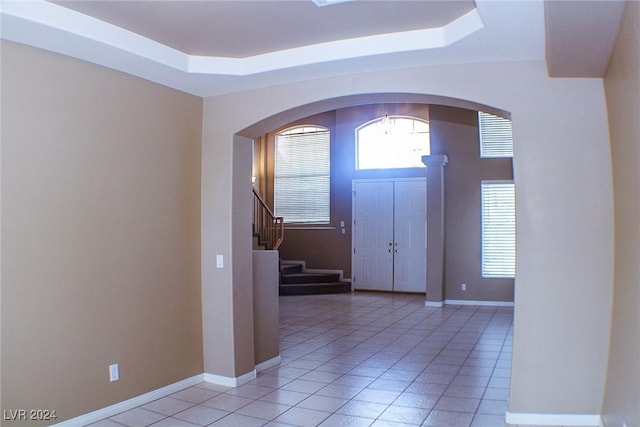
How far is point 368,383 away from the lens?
425 cm

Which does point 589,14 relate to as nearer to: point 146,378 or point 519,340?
point 519,340

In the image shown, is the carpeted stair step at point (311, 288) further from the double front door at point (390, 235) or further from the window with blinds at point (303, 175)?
the window with blinds at point (303, 175)

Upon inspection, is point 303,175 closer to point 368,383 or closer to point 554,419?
point 368,383

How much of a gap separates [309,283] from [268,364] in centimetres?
516

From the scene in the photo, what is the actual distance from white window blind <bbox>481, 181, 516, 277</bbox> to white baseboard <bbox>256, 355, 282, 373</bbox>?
477 centimetres

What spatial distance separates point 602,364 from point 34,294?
3.58 meters

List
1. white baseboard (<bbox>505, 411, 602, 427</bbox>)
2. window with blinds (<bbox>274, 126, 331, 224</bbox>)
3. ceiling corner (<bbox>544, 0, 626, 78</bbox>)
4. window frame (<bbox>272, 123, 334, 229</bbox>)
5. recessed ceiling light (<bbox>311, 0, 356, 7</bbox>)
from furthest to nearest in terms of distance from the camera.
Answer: window with blinds (<bbox>274, 126, 331, 224</bbox>), window frame (<bbox>272, 123, 334, 229</bbox>), white baseboard (<bbox>505, 411, 602, 427</bbox>), recessed ceiling light (<bbox>311, 0, 356, 7</bbox>), ceiling corner (<bbox>544, 0, 626, 78</bbox>)

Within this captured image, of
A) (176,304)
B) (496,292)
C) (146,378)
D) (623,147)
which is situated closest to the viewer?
(623,147)

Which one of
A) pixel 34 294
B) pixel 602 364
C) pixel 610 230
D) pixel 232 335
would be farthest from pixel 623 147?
pixel 34 294

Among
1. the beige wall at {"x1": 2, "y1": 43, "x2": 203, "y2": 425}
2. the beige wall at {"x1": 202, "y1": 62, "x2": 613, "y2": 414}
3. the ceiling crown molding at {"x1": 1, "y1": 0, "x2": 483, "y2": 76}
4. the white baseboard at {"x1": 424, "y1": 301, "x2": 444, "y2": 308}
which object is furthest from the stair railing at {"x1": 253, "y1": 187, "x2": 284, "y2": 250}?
the beige wall at {"x1": 202, "y1": 62, "x2": 613, "y2": 414}

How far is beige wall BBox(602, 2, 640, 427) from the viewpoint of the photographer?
244 centimetres

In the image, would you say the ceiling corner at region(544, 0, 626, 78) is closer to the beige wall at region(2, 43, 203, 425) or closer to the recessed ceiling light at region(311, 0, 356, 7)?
the recessed ceiling light at region(311, 0, 356, 7)

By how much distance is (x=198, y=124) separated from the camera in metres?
4.34

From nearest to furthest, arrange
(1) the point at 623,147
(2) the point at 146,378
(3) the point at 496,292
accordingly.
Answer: (1) the point at 623,147 < (2) the point at 146,378 < (3) the point at 496,292
